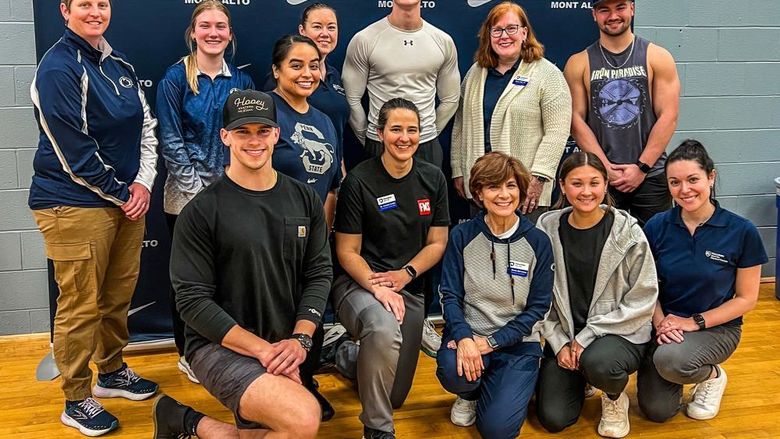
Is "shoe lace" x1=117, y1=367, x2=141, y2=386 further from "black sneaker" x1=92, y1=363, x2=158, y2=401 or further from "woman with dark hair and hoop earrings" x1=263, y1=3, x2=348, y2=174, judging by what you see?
"woman with dark hair and hoop earrings" x1=263, y1=3, x2=348, y2=174

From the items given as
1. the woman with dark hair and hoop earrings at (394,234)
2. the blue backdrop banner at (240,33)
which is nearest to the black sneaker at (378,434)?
the woman with dark hair and hoop earrings at (394,234)

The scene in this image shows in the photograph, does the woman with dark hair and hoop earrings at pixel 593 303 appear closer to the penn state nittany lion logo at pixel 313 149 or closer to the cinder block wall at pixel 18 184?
the penn state nittany lion logo at pixel 313 149

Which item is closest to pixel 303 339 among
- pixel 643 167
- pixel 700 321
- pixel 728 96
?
pixel 700 321

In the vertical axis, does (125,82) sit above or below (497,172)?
above

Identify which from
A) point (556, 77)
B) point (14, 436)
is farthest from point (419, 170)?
point (14, 436)

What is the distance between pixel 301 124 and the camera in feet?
8.80

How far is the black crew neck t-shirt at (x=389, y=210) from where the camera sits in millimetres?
2762

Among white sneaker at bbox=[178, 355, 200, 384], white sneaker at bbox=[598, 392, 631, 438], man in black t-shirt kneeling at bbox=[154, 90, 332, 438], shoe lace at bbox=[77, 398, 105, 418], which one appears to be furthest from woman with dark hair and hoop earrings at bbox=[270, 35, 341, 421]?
white sneaker at bbox=[598, 392, 631, 438]

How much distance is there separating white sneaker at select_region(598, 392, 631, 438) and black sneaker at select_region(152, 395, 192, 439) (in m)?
1.43

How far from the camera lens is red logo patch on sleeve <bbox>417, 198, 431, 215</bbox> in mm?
2795

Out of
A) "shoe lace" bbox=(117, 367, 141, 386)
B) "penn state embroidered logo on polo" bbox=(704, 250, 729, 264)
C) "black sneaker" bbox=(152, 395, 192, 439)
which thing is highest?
"penn state embroidered logo on polo" bbox=(704, 250, 729, 264)

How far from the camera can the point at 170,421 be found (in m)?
2.31

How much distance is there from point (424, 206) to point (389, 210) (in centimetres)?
14

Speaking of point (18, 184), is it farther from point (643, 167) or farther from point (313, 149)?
point (643, 167)
